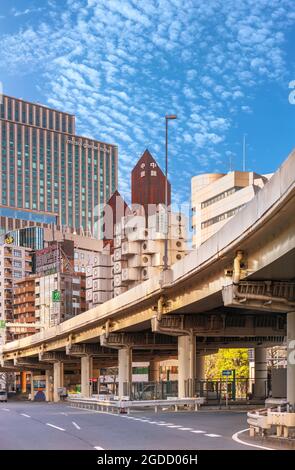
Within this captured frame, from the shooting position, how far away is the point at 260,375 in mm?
70125

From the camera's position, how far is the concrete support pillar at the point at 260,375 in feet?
225

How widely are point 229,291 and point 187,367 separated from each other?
68.0ft

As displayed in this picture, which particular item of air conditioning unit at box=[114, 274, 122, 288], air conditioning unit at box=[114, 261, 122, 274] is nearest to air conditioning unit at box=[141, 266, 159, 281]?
air conditioning unit at box=[114, 274, 122, 288]

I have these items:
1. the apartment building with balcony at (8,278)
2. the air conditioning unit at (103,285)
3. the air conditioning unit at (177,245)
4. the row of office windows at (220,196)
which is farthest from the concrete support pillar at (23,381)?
the row of office windows at (220,196)

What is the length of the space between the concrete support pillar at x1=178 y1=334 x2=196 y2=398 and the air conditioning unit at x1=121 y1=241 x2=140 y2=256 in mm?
88266

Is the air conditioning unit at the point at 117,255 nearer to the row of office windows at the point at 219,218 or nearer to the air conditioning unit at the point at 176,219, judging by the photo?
the air conditioning unit at the point at 176,219

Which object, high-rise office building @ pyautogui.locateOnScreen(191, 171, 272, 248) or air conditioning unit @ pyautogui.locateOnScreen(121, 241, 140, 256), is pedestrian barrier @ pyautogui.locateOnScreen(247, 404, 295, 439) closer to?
high-rise office building @ pyautogui.locateOnScreen(191, 171, 272, 248)

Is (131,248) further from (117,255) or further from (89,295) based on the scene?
(89,295)

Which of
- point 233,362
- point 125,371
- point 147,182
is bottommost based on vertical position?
point 233,362

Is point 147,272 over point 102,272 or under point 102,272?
under

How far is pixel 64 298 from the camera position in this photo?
17225 cm

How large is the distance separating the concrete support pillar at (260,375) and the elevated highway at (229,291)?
3.64 m

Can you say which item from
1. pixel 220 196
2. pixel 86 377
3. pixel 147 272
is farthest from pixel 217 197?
pixel 86 377

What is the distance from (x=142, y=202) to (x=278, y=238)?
15146 centimetres
